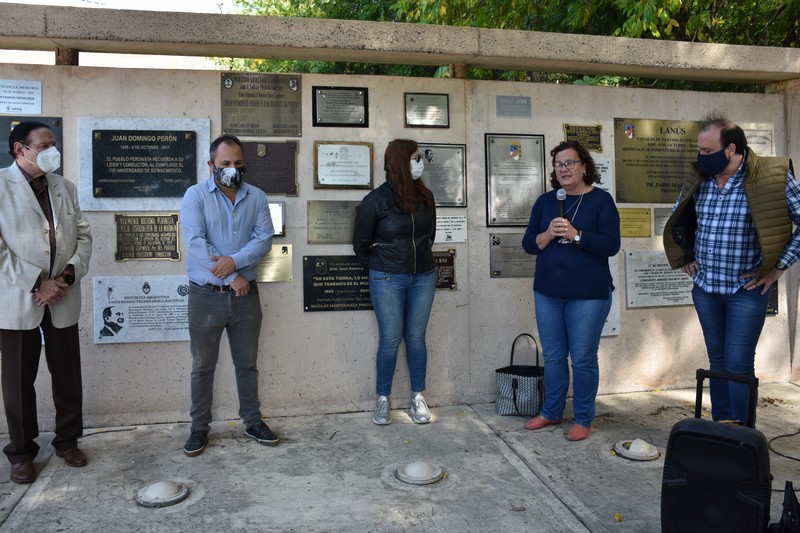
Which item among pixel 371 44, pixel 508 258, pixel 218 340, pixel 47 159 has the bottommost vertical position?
pixel 218 340

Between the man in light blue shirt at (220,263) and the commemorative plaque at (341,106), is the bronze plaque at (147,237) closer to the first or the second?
the man in light blue shirt at (220,263)

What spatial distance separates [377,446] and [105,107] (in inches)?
121

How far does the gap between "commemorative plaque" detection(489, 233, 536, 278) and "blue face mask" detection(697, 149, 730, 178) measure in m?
1.63

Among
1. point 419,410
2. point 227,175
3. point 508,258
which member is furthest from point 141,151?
point 508,258

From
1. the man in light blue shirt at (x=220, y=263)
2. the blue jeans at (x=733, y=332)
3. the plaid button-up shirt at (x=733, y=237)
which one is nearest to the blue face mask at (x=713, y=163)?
the plaid button-up shirt at (x=733, y=237)

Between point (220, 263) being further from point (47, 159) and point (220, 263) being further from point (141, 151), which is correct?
point (141, 151)

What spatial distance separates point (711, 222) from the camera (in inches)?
156

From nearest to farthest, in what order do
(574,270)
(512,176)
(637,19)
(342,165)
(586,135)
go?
(574,270) < (342,165) < (512,176) < (586,135) < (637,19)

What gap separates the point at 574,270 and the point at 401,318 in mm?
1287

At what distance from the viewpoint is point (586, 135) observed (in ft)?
17.7

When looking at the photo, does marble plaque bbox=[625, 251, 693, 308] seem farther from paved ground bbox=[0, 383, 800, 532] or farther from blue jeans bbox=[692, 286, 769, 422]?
blue jeans bbox=[692, 286, 769, 422]

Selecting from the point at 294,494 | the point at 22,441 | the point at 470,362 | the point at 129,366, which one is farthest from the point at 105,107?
the point at 470,362

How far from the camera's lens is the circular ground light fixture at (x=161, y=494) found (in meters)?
3.43

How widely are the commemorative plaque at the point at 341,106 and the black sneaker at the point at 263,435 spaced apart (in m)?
2.27
